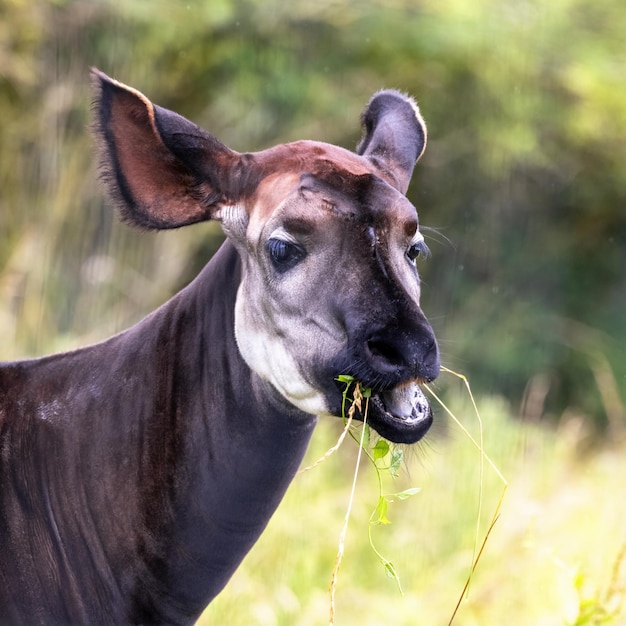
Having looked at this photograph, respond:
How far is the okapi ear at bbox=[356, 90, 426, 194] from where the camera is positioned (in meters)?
2.66

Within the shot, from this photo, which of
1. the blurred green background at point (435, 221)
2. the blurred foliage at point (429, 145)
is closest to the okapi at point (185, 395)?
the blurred green background at point (435, 221)

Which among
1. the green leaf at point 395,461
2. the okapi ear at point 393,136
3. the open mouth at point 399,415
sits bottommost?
the green leaf at point 395,461

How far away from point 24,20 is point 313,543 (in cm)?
397

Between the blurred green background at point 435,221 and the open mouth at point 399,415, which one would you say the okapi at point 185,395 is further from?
the blurred green background at point 435,221

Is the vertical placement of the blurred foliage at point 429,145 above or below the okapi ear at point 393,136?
below

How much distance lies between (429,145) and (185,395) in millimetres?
5848

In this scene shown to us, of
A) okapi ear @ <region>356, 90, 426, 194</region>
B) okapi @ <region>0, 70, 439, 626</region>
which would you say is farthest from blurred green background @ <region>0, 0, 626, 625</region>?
okapi ear @ <region>356, 90, 426, 194</region>

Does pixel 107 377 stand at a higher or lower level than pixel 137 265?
higher

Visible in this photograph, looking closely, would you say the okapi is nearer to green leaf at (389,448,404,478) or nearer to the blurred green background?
green leaf at (389,448,404,478)

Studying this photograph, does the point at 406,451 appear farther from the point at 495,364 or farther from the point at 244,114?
the point at 495,364

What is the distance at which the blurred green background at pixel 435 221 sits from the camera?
4.82 metres

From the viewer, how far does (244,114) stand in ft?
24.1

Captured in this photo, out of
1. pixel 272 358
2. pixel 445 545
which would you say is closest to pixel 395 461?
pixel 272 358

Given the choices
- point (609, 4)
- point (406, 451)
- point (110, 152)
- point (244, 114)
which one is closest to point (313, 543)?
point (406, 451)
